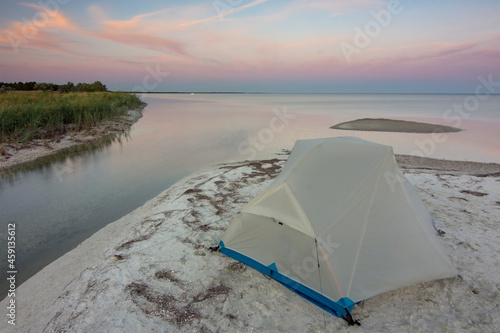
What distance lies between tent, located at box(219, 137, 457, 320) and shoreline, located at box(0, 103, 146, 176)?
11.0 m

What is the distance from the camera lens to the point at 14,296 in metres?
3.93

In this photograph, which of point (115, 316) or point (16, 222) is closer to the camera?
point (115, 316)

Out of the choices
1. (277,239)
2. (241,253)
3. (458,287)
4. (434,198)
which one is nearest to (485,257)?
(458,287)

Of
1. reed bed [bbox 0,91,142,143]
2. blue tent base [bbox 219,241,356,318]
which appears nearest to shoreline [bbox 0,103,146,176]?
reed bed [bbox 0,91,142,143]

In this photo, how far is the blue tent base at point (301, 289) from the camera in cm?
333

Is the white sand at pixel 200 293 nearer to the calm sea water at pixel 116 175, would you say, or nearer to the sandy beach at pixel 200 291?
the sandy beach at pixel 200 291

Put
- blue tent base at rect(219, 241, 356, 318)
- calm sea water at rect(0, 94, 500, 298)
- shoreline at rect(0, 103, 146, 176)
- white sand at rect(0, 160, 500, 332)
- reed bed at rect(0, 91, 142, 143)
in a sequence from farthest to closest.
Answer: reed bed at rect(0, 91, 142, 143)
shoreline at rect(0, 103, 146, 176)
calm sea water at rect(0, 94, 500, 298)
blue tent base at rect(219, 241, 356, 318)
white sand at rect(0, 160, 500, 332)

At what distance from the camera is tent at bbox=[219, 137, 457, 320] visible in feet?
11.7

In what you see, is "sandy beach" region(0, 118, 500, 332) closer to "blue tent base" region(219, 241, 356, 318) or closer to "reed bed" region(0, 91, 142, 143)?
"blue tent base" region(219, 241, 356, 318)

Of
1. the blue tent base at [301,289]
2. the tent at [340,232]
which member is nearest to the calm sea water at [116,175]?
the blue tent base at [301,289]

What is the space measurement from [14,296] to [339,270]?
461 centimetres

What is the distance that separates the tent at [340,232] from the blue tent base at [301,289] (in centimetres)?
1

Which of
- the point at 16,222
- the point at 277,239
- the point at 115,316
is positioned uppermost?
the point at 277,239

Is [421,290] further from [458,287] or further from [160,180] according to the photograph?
[160,180]
